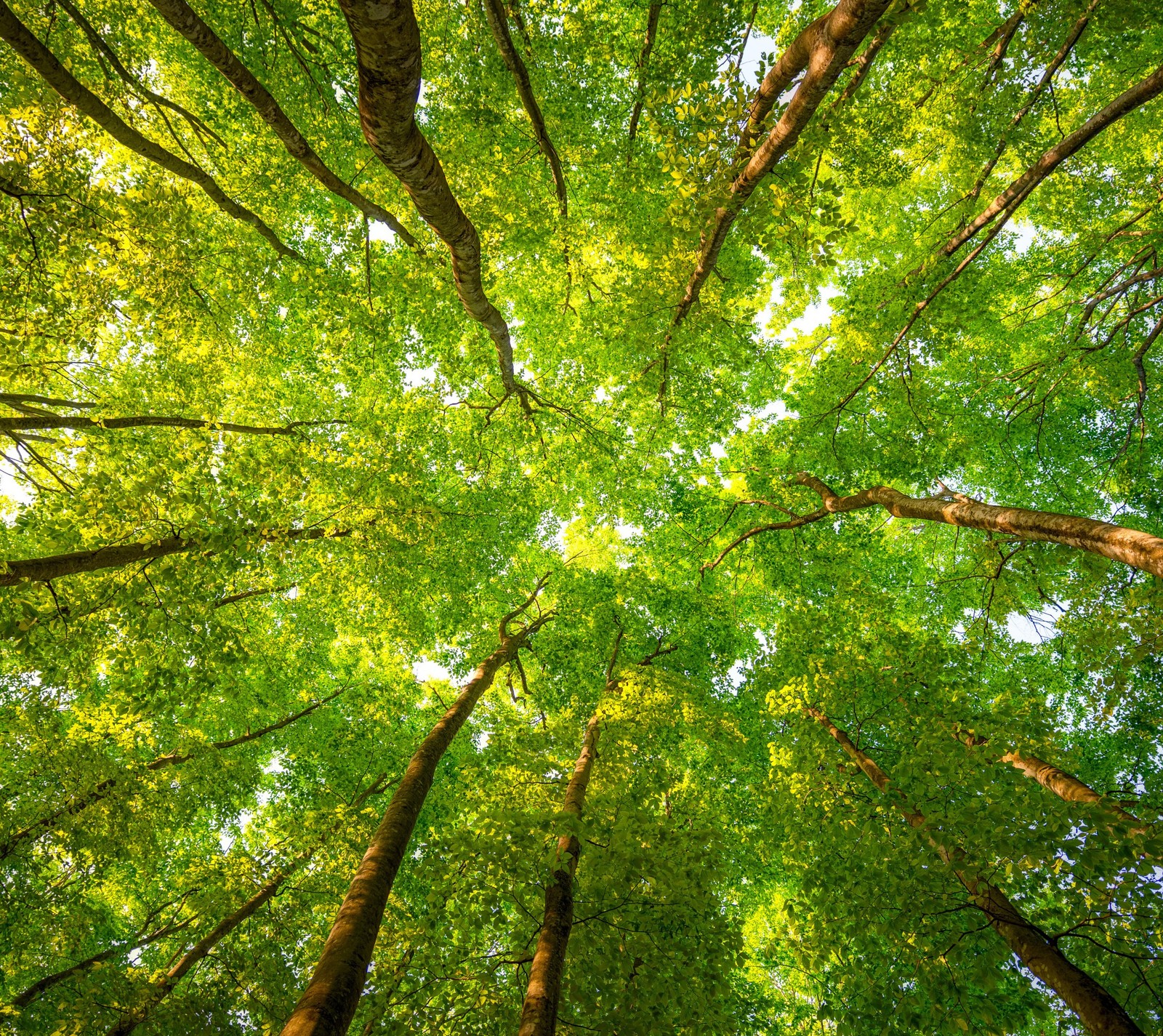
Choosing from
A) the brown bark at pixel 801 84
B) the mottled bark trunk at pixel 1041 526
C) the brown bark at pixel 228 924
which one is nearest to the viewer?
the brown bark at pixel 801 84

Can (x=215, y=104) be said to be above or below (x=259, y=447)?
above

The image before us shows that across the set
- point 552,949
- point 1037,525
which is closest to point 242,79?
point 552,949

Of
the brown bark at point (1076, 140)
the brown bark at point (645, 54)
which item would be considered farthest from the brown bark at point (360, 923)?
the brown bark at point (1076, 140)

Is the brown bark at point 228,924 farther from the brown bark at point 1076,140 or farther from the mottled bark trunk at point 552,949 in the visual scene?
the brown bark at point 1076,140

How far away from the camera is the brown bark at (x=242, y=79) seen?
411 cm

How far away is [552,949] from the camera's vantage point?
454 centimetres

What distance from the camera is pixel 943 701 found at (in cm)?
634

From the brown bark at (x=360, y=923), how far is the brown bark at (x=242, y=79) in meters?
2.94

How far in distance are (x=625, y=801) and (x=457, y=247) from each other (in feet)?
21.6

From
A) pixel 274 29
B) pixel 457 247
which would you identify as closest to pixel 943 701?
pixel 457 247

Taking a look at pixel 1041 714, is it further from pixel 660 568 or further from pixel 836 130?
pixel 660 568

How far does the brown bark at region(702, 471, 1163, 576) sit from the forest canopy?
0.05 metres

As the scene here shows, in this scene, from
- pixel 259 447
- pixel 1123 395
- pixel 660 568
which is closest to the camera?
pixel 259 447

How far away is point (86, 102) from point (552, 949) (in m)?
9.86
